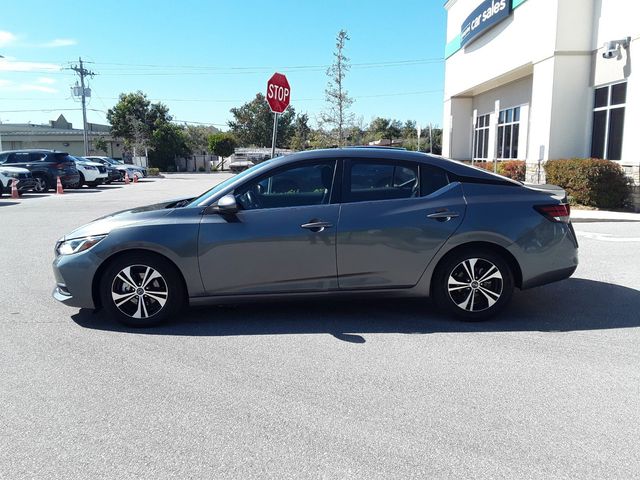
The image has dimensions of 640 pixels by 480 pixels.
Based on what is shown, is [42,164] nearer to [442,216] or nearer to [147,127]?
[442,216]

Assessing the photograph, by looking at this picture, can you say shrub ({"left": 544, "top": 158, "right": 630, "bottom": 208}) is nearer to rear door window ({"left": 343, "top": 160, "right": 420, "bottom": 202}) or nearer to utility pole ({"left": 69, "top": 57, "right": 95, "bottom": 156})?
rear door window ({"left": 343, "top": 160, "right": 420, "bottom": 202})

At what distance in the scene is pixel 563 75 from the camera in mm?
15562

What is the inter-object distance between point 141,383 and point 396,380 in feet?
5.95

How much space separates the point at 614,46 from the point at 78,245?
14264 millimetres

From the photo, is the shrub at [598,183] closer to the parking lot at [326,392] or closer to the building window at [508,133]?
the building window at [508,133]

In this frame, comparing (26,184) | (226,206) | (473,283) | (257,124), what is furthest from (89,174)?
(257,124)

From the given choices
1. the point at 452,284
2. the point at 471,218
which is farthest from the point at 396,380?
the point at 471,218

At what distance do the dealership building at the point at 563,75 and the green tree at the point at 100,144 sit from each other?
50.0 m

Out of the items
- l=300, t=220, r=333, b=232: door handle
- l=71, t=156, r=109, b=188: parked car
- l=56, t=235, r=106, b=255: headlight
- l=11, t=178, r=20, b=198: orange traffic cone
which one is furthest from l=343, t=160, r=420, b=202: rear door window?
l=71, t=156, r=109, b=188: parked car

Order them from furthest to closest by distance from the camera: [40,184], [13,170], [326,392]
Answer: [40,184] < [13,170] < [326,392]

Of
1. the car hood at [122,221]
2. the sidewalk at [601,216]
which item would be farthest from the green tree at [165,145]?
the car hood at [122,221]

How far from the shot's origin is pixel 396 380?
12.4ft

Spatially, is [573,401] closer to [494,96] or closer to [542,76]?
[542,76]

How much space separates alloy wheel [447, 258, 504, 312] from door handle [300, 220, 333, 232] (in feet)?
4.12
